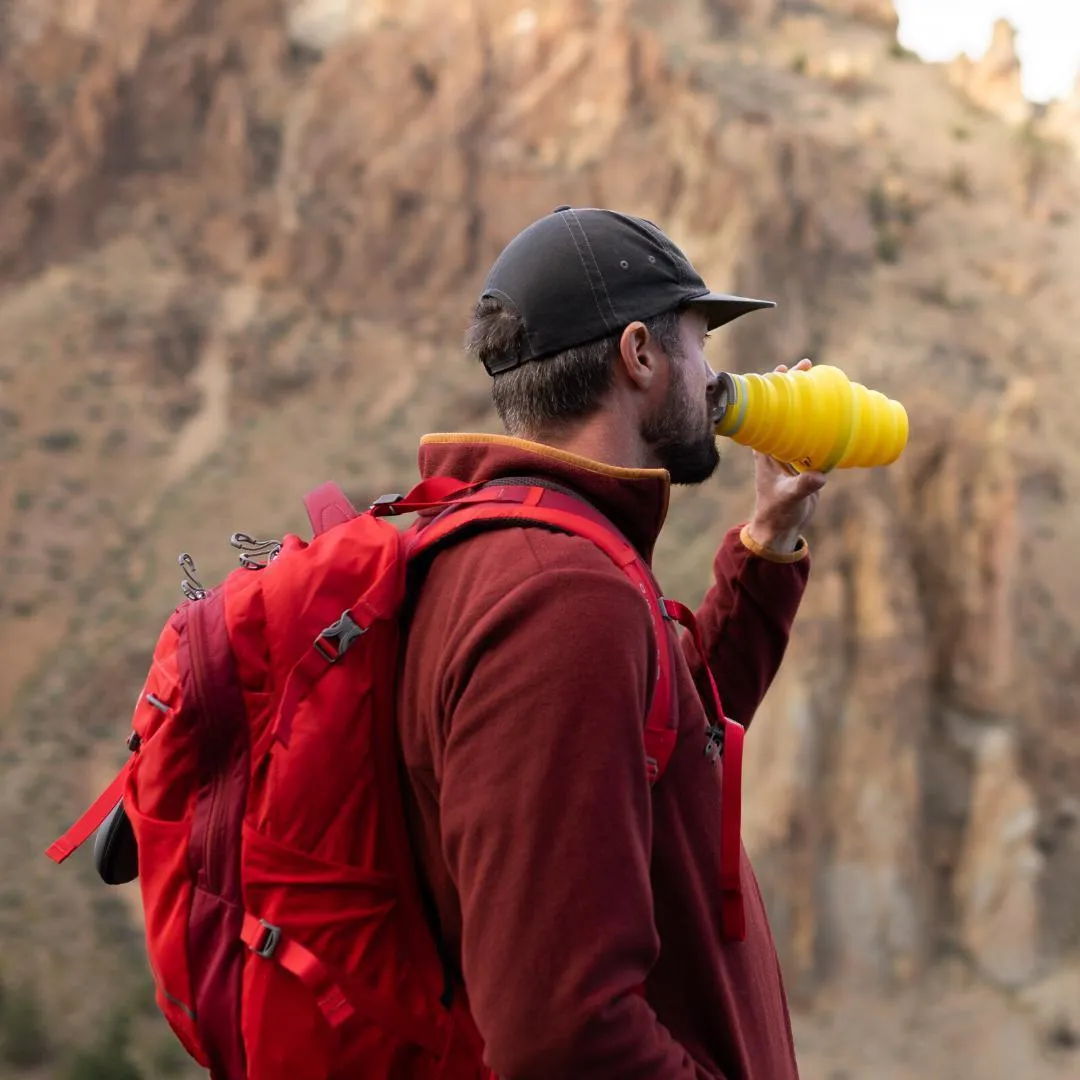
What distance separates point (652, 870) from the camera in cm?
137

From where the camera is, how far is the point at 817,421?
1842 millimetres

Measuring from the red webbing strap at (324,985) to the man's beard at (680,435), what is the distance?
0.76 m

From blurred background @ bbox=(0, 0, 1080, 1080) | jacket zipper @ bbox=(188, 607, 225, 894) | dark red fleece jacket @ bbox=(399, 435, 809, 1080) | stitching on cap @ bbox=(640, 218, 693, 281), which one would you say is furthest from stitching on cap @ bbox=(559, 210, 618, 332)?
blurred background @ bbox=(0, 0, 1080, 1080)

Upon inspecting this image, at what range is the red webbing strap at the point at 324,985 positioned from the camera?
1.29 metres

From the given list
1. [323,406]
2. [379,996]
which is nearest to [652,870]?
[379,996]

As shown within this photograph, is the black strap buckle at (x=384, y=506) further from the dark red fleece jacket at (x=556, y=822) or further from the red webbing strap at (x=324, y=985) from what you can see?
the red webbing strap at (x=324, y=985)

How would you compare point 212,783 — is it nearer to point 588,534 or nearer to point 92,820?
point 92,820

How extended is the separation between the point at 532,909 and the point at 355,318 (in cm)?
1153

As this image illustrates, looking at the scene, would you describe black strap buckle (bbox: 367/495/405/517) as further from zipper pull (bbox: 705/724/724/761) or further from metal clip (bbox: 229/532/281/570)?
zipper pull (bbox: 705/724/724/761)

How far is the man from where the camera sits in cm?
116

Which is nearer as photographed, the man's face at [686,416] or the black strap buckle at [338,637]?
the black strap buckle at [338,637]

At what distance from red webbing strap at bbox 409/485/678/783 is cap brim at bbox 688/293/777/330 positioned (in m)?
0.36

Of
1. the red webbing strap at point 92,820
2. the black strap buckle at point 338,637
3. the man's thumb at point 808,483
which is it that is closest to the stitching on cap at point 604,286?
the black strap buckle at point 338,637

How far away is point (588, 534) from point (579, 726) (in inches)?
10.4
